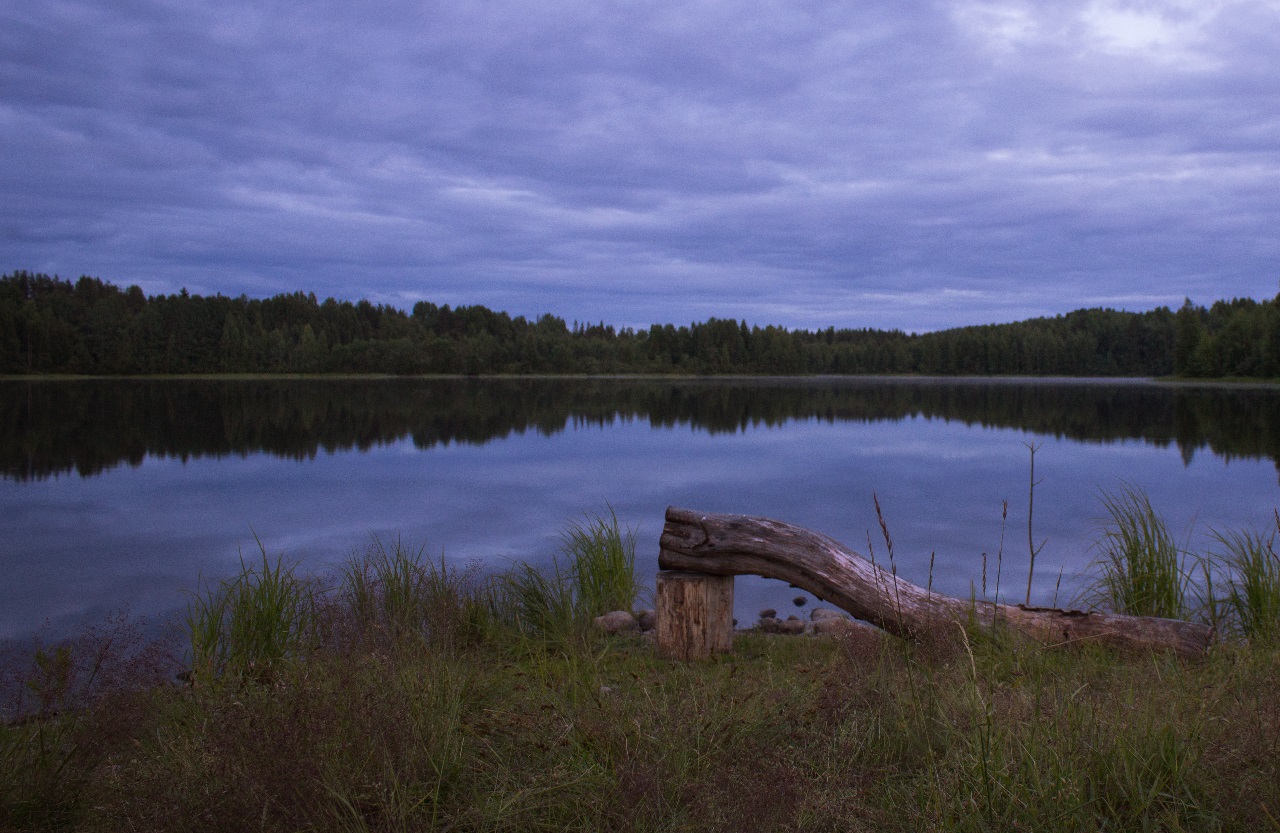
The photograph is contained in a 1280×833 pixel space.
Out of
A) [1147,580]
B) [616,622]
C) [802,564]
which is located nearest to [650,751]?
[802,564]

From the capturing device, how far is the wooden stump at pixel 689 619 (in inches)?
245

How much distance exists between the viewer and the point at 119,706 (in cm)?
364

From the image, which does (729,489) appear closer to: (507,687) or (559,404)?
(507,687)

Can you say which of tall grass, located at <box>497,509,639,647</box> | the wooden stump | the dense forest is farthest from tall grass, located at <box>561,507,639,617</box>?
the dense forest

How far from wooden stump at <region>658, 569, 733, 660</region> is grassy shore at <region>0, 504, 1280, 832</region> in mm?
1504

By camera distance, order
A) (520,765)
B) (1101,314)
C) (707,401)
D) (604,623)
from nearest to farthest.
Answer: (520,765) → (604,623) → (707,401) → (1101,314)

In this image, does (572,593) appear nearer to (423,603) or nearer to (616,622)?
(616,622)

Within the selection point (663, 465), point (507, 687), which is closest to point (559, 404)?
point (663, 465)

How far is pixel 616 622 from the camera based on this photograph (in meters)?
7.94

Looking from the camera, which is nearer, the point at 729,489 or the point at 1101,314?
the point at 729,489

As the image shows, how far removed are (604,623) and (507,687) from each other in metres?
3.09

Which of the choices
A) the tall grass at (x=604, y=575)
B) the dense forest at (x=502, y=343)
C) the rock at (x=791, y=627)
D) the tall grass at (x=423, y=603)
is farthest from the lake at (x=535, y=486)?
the dense forest at (x=502, y=343)

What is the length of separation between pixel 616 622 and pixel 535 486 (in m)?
11.7

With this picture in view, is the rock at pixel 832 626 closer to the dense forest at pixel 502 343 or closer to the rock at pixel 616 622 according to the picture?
the rock at pixel 616 622
